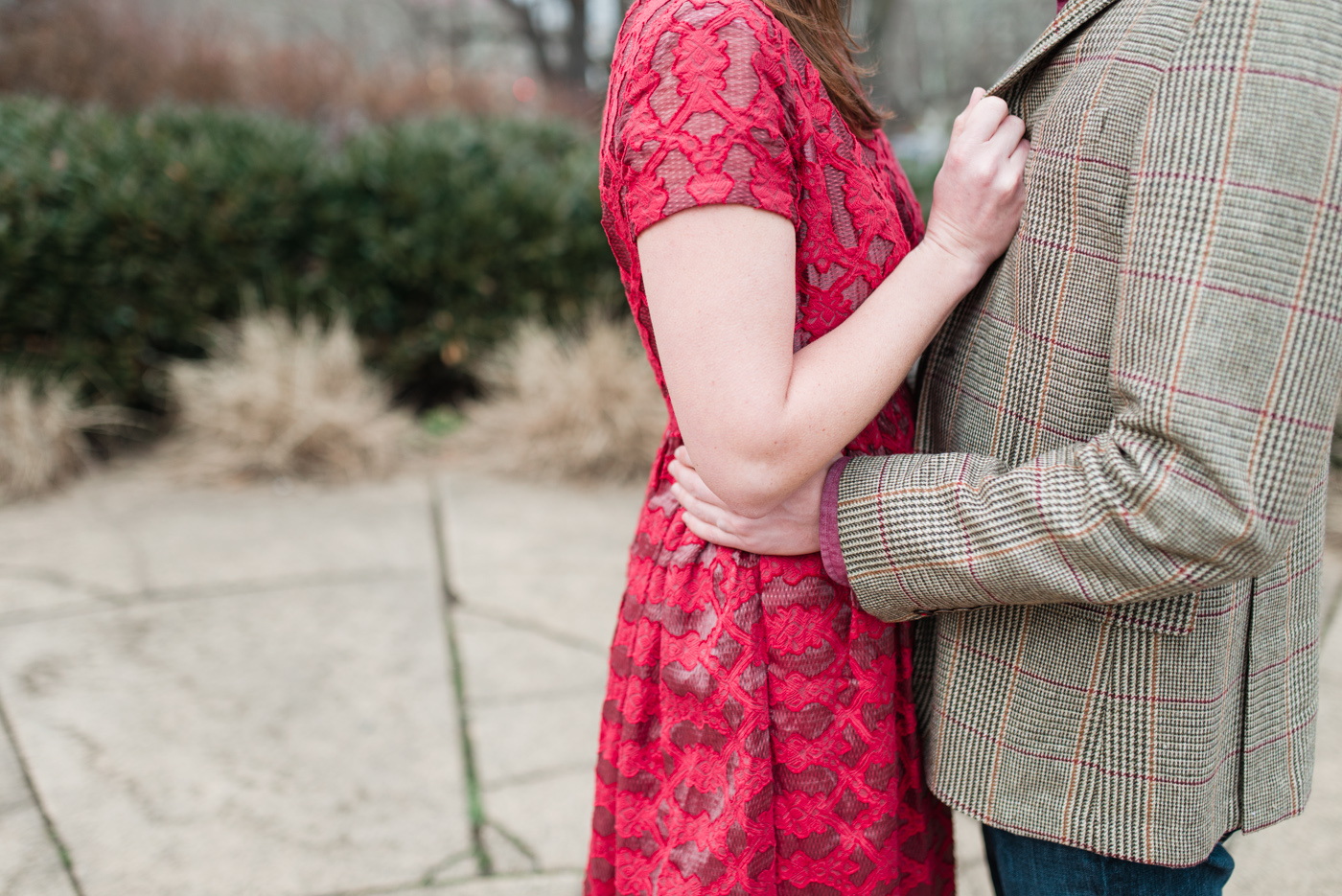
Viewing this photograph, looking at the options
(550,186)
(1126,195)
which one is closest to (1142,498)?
(1126,195)

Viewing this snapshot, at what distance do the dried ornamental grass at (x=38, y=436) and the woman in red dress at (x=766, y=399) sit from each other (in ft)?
12.4

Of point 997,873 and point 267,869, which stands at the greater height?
point 997,873

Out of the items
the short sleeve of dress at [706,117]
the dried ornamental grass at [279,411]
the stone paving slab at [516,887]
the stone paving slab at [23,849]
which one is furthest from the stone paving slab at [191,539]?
the short sleeve of dress at [706,117]

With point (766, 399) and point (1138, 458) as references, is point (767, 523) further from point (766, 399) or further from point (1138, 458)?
point (1138, 458)

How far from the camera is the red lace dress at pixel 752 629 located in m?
0.95

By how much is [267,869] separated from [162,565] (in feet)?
5.77

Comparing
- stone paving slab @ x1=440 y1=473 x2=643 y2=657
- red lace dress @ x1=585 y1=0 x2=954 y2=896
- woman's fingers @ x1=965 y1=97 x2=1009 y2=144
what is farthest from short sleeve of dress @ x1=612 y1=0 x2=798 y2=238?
stone paving slab @ x1=440 y1=473 x2=643 y2=657

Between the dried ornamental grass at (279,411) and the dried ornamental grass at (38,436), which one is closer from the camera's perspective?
the dried ornamental grass at (38,436)

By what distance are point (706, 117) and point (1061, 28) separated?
37 cm

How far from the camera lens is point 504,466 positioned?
15.1ft

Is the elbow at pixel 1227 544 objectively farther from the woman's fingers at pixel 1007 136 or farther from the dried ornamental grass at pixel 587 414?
the dried ornamental grass at pixel 587 414

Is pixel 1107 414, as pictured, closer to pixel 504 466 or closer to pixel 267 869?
pixel 267 869

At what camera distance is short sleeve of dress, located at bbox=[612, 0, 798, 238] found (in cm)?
93

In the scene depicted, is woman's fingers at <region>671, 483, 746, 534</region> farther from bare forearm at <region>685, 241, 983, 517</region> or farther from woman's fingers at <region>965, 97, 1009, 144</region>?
woman's fingers at <region>965, 97, 1009, 144</region>
